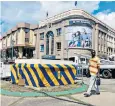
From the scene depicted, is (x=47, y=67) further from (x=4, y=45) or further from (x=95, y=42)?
(x=4, y=45)

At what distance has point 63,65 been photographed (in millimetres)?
12289

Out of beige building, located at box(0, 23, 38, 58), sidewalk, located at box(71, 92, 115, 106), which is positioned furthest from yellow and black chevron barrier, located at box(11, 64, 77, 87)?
beige building, located at box(0, 23, 38, 58)

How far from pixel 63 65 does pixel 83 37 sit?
46.0 meters

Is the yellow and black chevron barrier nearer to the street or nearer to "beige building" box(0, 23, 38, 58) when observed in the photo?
the street

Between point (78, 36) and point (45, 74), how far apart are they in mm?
46340

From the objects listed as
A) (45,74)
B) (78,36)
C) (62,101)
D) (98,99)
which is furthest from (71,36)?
(62,101)

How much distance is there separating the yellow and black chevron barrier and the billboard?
44.9m

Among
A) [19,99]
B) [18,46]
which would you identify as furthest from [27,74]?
[18,46]

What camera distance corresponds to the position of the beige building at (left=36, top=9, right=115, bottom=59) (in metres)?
57.5

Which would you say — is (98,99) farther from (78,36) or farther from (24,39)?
(24,39)

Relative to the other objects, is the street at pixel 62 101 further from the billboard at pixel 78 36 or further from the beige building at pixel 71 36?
the billboard at pixel 78 36

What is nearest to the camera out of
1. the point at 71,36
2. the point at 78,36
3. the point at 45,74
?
the point at 45,74

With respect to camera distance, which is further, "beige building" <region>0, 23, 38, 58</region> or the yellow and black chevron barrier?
"beige building" <region>0, 23, 38, 58</region>

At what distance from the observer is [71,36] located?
57.9 m
